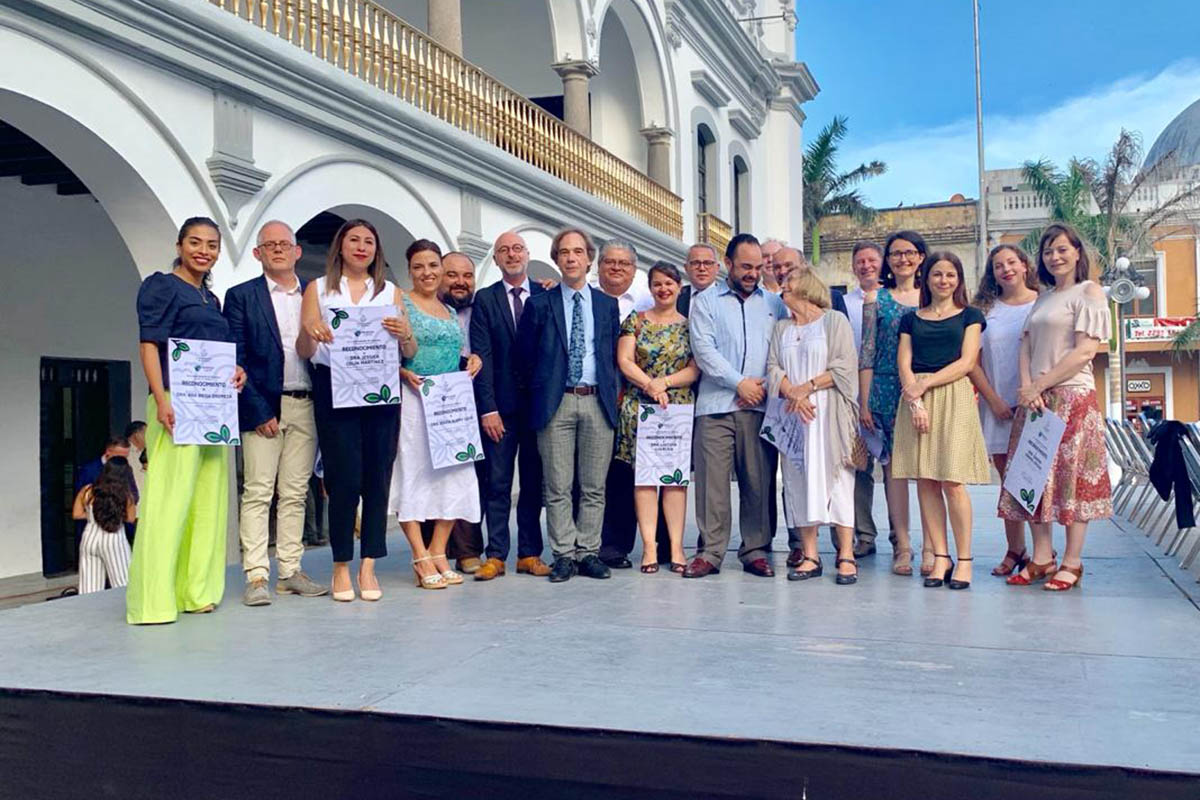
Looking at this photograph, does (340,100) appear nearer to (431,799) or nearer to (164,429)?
(164,429)

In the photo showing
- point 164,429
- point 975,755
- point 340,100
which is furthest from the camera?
point 340,100

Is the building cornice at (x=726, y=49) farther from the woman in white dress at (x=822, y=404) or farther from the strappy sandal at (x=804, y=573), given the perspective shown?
the strappy sandal at (x=804, y=573)

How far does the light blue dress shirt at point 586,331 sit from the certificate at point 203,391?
5.61ft

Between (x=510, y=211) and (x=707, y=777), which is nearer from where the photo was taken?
(x=707, y=777)

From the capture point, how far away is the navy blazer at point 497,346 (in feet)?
19.1

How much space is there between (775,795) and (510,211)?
10.3 meters

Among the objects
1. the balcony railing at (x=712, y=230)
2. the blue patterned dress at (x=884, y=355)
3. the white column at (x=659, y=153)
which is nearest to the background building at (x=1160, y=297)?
the balcony railing at (x=712, y=230)

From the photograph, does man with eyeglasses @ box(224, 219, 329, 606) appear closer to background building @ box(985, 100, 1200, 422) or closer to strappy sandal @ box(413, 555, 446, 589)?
strappy sandal @ box(413, 555, 446, 589)

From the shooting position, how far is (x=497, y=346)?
586cm

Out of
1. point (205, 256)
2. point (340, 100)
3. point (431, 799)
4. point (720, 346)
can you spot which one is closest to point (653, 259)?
point (340, 100)

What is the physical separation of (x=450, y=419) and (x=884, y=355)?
2.33 meters

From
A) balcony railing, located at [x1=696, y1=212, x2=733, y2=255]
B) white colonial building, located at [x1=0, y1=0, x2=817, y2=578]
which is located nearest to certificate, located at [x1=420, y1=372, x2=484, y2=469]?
white colonial building, located at [x1=0, y1=0, x2=817, y2=578]

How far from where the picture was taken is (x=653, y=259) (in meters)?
17.2

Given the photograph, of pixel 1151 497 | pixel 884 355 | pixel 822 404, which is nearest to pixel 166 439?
pixel 822 404
